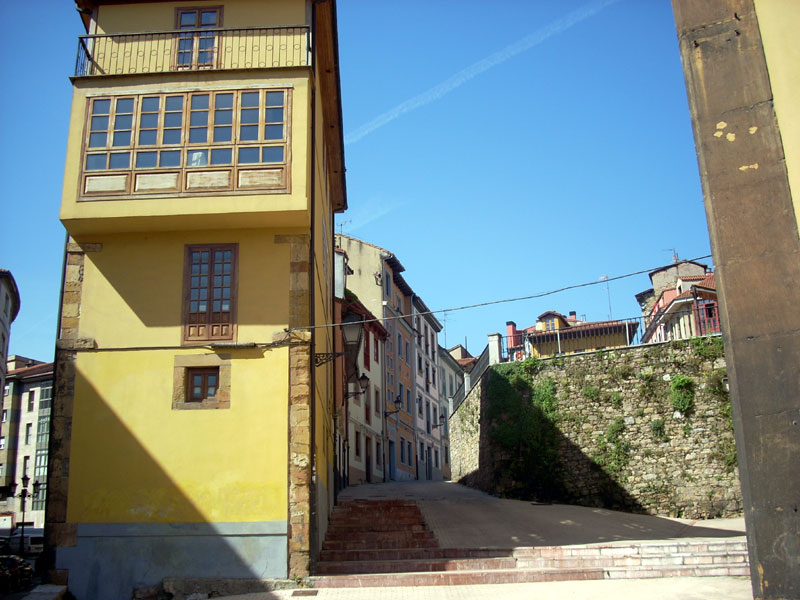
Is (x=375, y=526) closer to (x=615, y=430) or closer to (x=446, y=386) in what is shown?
(x=615, y=430)

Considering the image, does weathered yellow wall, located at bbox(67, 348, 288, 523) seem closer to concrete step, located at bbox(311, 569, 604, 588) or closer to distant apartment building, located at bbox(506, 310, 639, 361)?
Result: concrete step, located at bbox(311, 569, 604, 588)

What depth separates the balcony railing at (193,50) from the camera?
14266 mm

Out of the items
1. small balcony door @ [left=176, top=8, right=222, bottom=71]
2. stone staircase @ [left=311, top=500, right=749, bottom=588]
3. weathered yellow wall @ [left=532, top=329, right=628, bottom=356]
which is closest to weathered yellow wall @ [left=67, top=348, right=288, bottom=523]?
stone staircase @ [left=311, top=500, right=749, bottom=588]

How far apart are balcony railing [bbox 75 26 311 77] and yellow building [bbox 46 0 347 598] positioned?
0.03 metres

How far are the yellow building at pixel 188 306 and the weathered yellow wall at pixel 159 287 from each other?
0.03 meters

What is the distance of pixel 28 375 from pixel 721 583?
4445 cm

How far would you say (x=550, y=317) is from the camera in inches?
1583

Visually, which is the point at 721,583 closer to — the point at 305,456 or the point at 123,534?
the point at 305,456

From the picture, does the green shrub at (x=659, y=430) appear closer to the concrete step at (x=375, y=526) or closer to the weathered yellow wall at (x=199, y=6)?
the concrete step at (x=375, y=526)

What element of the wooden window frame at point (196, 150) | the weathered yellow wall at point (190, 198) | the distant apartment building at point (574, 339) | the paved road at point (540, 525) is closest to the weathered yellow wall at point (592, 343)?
the distant apartment building at point (574, 339)

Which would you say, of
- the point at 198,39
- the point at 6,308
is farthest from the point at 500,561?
the point at 6,308

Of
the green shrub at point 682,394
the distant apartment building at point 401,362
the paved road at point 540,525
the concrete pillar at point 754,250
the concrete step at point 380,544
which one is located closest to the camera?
the concrete pillar at point 754,250

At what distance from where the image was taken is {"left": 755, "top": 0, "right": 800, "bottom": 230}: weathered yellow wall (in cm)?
702

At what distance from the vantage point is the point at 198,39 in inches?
572
